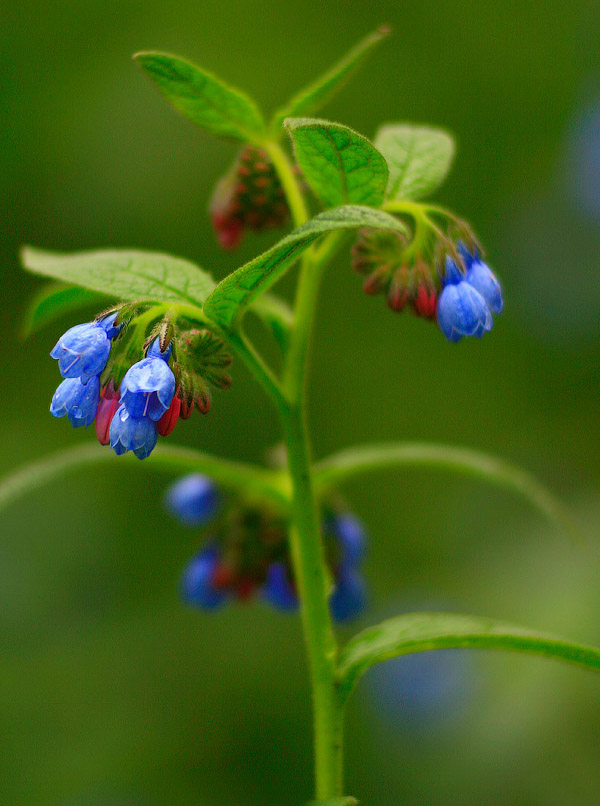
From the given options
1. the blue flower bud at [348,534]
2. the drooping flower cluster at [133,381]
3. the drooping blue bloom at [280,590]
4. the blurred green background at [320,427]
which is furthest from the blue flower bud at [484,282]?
the blurred green background at [320,427]

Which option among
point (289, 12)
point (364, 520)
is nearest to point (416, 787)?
point (364, 520)

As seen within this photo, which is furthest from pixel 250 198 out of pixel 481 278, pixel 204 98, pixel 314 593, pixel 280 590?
pixel 280 590

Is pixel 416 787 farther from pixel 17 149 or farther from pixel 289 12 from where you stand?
pixel 289 12

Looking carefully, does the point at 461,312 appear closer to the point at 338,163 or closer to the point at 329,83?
the point at 338,163

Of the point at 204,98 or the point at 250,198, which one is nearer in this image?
the point at 204,98

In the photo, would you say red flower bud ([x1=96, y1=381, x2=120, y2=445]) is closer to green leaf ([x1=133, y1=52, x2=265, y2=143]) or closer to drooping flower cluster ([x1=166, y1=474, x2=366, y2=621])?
green leaf ([x1=133, y1=52, x2=265, y2=143])

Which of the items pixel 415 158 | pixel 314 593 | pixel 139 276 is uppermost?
pixel 415 158
